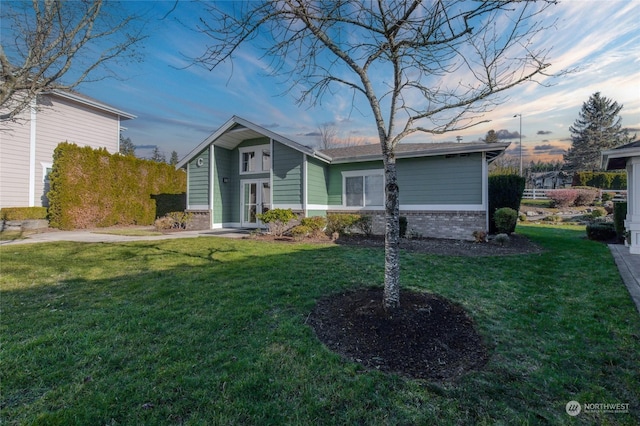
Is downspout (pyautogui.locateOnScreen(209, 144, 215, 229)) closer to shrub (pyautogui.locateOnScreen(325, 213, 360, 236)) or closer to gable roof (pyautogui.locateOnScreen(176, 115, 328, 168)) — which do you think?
gable roof (pyautogui.locateOnScreen(176, 115, 328, 168))

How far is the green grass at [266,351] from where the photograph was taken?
1.98 m

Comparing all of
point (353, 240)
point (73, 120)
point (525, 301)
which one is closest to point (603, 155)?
point (525, 301)

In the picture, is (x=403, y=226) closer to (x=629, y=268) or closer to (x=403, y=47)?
(x=629, y=268)

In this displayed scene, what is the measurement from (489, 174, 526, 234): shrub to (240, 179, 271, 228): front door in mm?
9869

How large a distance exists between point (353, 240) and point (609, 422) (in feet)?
27.2

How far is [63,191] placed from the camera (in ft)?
40.1

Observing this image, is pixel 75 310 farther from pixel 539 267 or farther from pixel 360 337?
pixel 539 267

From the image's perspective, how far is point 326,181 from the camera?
13047mm

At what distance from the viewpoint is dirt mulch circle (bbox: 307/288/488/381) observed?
255 cm

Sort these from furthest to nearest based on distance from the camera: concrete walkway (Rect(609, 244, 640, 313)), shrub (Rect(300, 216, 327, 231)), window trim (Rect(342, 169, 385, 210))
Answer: window trim (Rect(342, 169, 385, 210)) < shrub (Rect(300, 216, 327, 231)) < concrete walkway (Rect(609, 244, 640, 313))

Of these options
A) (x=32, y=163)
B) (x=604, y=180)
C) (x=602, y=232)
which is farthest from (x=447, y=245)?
(x=604, y=180)

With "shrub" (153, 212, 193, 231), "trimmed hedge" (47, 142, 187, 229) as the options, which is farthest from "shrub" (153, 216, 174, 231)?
"trimmed hedge" (47, 142, 187, 229)

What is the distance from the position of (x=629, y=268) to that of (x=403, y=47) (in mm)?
6739

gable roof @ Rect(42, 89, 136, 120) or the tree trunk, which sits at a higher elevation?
gable roof @ Rect(42, 89, 136, 120)
